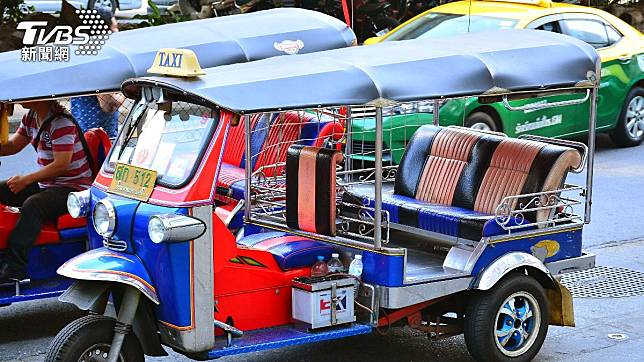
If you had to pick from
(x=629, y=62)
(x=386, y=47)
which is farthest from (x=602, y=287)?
(x=629, y=62)

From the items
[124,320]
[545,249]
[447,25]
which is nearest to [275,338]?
[124,320]

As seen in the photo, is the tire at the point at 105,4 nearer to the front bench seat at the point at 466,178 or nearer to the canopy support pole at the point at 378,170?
the front bench seat at the point at 466,178

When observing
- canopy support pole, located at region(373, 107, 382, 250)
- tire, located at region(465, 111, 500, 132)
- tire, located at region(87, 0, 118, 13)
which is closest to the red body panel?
canopy support pole, located at region(373, 107, 382, 250)

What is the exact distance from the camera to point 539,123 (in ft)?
39.8

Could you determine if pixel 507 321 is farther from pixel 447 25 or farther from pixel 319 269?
pixel 447 25

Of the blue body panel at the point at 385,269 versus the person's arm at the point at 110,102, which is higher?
the person's arm at the point at 110,102

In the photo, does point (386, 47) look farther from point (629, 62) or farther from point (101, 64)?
point (629, 62)

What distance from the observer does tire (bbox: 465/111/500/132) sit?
11.7 m

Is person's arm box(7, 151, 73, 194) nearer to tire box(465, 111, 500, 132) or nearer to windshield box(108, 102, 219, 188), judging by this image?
windshield box(108, 102, 219, 188)

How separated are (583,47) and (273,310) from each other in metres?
2.48

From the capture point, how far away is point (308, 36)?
8742mm

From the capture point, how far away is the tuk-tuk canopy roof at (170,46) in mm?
6773

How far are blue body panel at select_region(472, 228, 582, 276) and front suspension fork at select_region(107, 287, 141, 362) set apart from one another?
196 cm

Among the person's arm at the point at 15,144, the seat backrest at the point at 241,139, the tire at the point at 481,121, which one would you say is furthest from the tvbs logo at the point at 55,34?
the tire at the point at 481,121
